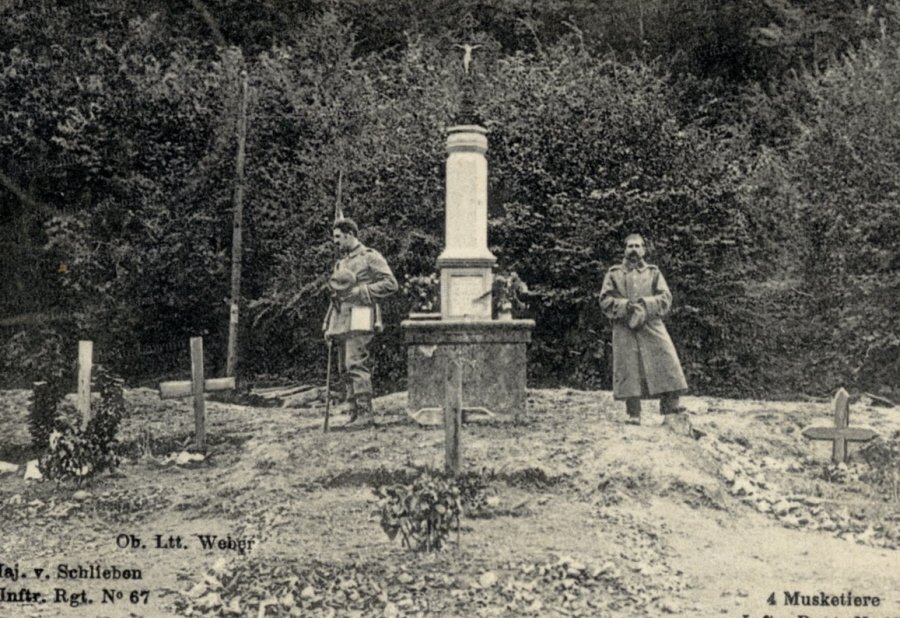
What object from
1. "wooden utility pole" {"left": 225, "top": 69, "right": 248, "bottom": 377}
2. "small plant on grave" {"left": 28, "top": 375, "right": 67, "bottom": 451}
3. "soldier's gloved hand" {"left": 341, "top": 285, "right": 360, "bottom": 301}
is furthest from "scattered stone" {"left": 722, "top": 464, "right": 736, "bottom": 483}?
"wooden utility pole" {"left": 225, "top": 69, "right": 248, "bottom": 377}

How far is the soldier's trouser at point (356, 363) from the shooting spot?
392 inches

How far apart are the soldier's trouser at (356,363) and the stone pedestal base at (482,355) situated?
50cm

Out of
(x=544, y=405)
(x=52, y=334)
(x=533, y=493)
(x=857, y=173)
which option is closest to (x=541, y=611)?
(x=533, y=493)

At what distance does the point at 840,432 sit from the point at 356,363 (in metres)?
4.75

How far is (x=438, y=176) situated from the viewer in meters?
15.2

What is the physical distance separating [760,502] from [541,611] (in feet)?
10.7

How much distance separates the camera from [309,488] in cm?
803

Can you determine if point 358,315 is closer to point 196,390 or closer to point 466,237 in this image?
point 466,237

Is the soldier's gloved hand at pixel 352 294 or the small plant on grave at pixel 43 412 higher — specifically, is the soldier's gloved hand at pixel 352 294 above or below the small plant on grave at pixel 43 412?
above

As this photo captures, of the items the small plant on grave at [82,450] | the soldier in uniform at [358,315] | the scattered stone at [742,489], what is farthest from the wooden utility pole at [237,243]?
the scattered stone at [742,489]

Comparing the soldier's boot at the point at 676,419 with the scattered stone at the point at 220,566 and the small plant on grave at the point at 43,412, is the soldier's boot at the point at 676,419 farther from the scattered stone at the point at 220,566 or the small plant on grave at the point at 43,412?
the small plant on grave at the point at 43,412

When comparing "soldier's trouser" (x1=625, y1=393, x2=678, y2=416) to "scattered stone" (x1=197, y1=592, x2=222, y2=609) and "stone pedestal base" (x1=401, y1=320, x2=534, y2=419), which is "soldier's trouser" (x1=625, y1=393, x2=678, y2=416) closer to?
"stone pedestal base" (x1=401, y1=320, x2=534, y2=419)

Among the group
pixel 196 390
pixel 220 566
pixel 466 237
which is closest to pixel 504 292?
pixel 466 237

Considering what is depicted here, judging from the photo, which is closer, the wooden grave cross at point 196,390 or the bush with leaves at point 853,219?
the wooden grave cross at point 196,390
